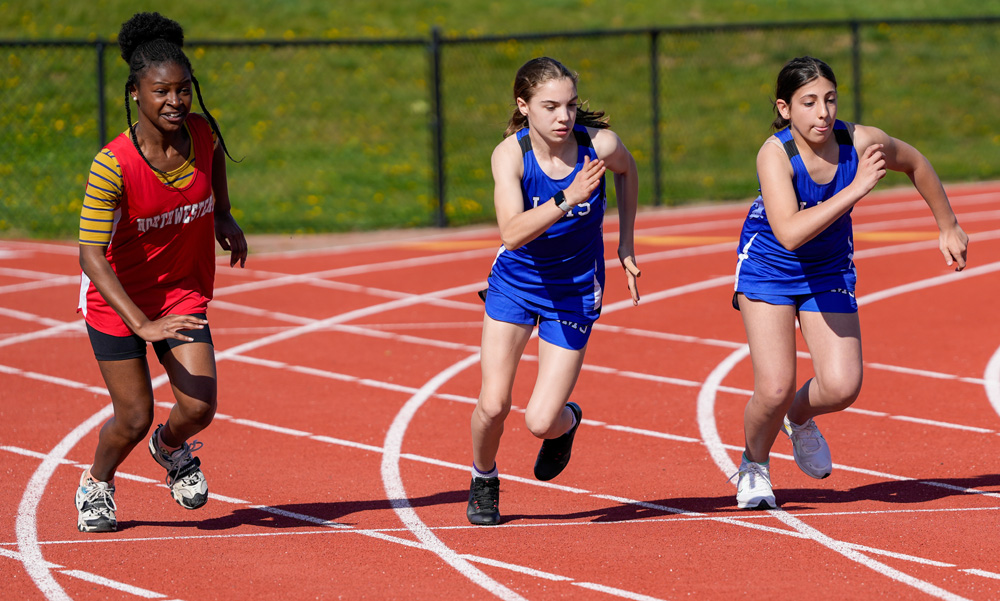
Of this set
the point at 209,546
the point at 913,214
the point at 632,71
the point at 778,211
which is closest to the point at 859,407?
the point at 778,211

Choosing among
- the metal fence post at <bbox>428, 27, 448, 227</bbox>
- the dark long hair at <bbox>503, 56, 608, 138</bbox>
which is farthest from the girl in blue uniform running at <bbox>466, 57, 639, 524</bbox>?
the metal fence post at <bbox>428, 27, 448, 227</bbox>

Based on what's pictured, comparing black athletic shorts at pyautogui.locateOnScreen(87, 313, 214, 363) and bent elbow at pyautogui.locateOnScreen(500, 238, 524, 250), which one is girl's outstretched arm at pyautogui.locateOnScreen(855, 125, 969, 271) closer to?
bent elbow at pyautogui.locateOnScreen(500, 238, 524, 250)

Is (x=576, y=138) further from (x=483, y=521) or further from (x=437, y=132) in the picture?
(x=437, y=132)

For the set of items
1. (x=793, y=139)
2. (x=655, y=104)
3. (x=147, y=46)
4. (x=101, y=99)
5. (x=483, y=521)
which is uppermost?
(x=655, y=104)

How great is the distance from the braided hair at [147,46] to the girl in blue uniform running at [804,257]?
2260mm

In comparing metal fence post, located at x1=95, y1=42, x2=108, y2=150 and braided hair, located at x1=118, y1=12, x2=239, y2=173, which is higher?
metal fence post, located at x1=95, y1=42, x2=108, y2=150

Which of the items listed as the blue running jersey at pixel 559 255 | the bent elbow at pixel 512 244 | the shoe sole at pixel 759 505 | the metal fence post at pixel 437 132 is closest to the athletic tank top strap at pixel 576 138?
the blue running jersey at pixel 559 255

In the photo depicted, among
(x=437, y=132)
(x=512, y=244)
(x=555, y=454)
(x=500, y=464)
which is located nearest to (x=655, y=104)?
(x=437, y=132)

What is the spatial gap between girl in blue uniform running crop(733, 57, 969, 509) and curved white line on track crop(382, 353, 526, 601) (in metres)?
1.38

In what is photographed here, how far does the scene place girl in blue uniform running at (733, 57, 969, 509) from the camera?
503 cm

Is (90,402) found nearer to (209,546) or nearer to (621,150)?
(209,546)

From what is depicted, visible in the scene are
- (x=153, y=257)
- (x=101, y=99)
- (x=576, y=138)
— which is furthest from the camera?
(x=101, y=99)

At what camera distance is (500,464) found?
6.32 meters

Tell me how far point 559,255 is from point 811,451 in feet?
4.92
